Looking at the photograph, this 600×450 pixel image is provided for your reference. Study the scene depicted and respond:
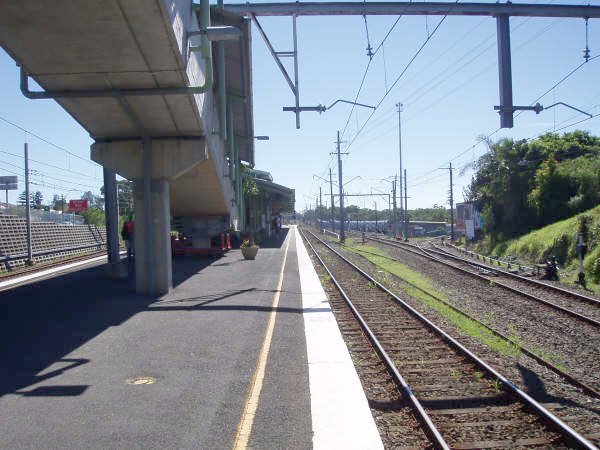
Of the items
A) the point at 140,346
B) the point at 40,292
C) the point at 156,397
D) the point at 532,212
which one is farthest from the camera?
the point at 532,212

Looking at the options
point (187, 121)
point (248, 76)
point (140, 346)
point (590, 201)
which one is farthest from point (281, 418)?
point (590, 201)

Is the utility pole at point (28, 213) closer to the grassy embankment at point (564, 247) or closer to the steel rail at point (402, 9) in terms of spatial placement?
the steel rail at point (402, 9)

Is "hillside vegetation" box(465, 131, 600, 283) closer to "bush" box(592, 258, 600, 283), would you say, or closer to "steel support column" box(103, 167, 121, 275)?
"bush" box(592, 258, 600, 283)

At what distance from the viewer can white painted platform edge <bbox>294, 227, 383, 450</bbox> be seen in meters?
5.10

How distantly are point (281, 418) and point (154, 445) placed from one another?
1290 mm

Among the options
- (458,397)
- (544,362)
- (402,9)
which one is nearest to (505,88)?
(402,9)

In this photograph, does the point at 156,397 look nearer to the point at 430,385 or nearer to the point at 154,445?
the point at 154,445

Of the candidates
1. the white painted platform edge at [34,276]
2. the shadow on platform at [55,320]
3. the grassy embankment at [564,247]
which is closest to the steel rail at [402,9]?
the shadow on platform at [55,320]

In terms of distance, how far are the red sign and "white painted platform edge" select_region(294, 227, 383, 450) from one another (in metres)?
59.3

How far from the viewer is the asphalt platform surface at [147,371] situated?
517 cm

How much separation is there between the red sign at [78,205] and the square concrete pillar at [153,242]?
53.1 meters

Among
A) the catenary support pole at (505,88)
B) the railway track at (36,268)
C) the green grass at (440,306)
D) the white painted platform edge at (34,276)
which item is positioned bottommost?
the green grass at (440,306)

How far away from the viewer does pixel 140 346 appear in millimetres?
8656

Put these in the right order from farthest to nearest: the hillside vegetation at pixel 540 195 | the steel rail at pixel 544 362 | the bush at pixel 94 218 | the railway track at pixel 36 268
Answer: the bush at pixel 94 218 → the hillside vegetation at pixel 540 195 → the railway track at pixel 36 268 → the steel rail at pixel 544 362
